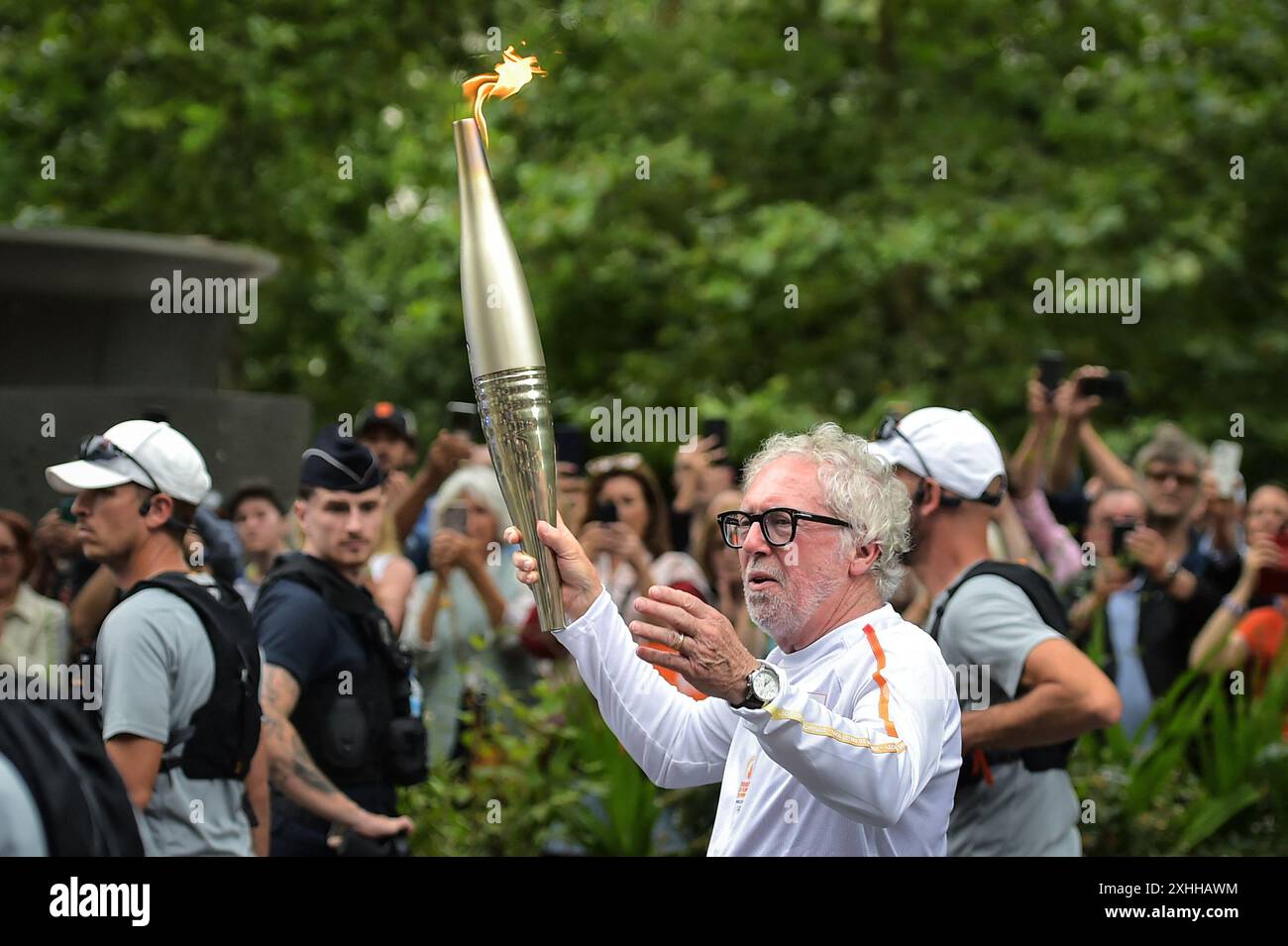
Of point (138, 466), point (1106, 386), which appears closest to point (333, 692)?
point (138, 466)

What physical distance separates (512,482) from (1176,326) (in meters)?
9.29

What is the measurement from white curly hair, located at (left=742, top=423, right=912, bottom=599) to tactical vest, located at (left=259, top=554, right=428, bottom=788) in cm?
198

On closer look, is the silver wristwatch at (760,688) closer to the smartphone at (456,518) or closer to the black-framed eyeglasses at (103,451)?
the black-framed eyeglasses at (103,451)

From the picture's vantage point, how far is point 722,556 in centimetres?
694

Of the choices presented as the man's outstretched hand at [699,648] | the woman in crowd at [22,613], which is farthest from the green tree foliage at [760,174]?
the man's outstretched hand at [699,648]

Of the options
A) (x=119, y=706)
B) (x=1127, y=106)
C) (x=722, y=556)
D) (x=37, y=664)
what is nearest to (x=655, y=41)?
(x=1127, y=106)

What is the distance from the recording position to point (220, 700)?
436cm

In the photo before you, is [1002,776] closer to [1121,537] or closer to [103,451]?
[103,451]

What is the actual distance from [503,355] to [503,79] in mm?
681

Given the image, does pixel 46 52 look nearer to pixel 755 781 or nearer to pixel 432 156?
pixel 432 156

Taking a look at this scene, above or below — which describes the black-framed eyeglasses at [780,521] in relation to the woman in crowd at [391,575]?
above

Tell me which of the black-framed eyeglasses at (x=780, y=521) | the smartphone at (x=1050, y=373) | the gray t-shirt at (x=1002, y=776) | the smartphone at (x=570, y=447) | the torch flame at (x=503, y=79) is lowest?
the gray t-shirt at (x=1002, y=776)

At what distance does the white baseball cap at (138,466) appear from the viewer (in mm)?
4484

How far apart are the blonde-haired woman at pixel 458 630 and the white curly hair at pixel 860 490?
332cm
